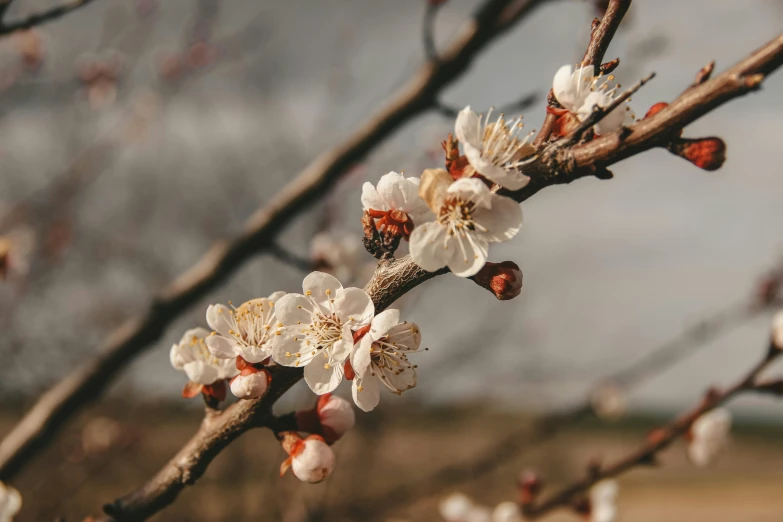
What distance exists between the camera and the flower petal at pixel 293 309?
0.75 metres

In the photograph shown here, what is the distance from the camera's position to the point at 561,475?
24.7ft

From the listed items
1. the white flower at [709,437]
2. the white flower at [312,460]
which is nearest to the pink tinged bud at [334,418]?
the white flower at [312,460]

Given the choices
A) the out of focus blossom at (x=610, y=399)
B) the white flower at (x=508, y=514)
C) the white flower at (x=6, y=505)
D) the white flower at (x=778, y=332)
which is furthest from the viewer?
the out of focus blossom at (x=610, y=399)

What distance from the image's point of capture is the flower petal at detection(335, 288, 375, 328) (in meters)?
0.69

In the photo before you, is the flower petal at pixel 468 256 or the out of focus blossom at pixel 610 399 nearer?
the flower petal at pixel 468 256

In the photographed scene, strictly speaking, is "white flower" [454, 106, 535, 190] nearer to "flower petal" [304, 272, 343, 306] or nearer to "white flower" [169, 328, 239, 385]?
"flower petal" [304, 272, 343, 306]

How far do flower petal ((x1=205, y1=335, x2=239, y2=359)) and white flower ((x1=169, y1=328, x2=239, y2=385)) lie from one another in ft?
0.05

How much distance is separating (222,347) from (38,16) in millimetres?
853

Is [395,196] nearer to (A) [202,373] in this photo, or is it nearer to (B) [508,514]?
(A) [202,373]

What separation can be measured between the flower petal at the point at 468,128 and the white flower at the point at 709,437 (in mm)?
1711

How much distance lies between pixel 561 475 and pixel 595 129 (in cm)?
768

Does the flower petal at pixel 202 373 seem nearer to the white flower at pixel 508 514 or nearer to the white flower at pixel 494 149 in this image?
the white flower at pixel 494 149

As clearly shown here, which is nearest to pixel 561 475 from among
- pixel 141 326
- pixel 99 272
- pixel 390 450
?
pixel 390 450

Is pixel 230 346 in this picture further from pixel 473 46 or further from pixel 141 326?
pixel 473 46
